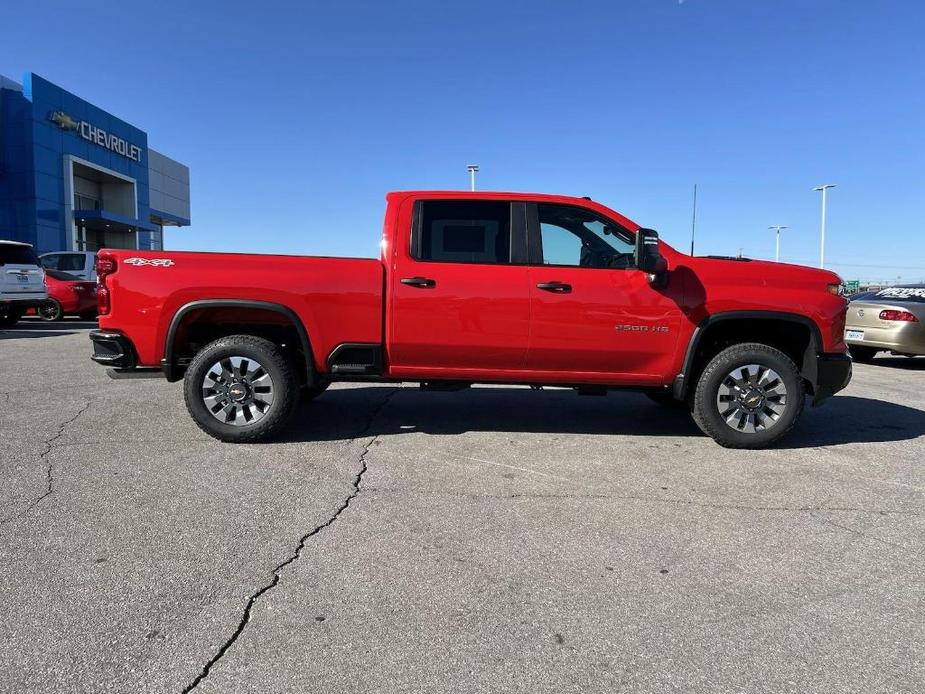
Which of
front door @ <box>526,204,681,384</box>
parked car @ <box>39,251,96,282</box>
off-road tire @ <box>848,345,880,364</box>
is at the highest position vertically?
parked car @ <box>39,251,96,282</box>

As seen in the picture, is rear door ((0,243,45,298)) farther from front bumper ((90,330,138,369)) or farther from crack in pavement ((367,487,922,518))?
crack in pavement ((367,487,922,518))

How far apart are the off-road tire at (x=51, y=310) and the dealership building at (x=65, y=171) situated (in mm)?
15545

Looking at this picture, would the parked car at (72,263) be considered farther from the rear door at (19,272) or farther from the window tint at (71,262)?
the rear door at (19,272)

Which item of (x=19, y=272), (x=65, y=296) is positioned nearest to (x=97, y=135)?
(x=65, y=296)

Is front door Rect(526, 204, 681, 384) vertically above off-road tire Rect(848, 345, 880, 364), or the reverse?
front door Rect(526, 204, 681, 384)

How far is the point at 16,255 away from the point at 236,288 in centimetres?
1227

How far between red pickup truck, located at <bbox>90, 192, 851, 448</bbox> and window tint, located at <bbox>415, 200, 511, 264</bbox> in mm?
13

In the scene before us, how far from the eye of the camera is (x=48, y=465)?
4125 millimetres

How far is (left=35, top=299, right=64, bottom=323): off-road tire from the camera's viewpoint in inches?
598

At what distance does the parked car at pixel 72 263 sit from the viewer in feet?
51.5

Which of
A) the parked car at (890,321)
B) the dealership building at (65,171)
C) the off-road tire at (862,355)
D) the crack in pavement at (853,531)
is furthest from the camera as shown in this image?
the dealership building at (65,171)

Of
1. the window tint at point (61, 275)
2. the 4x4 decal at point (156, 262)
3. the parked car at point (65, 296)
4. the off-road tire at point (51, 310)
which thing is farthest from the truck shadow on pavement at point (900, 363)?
the off-road tire at point (51, 310)

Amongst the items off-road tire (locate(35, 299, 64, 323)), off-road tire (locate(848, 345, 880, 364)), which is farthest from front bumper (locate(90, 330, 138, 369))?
off-road tire (locate(35, 299, 64, 323))

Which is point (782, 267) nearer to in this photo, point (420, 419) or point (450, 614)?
point (420, 419)
